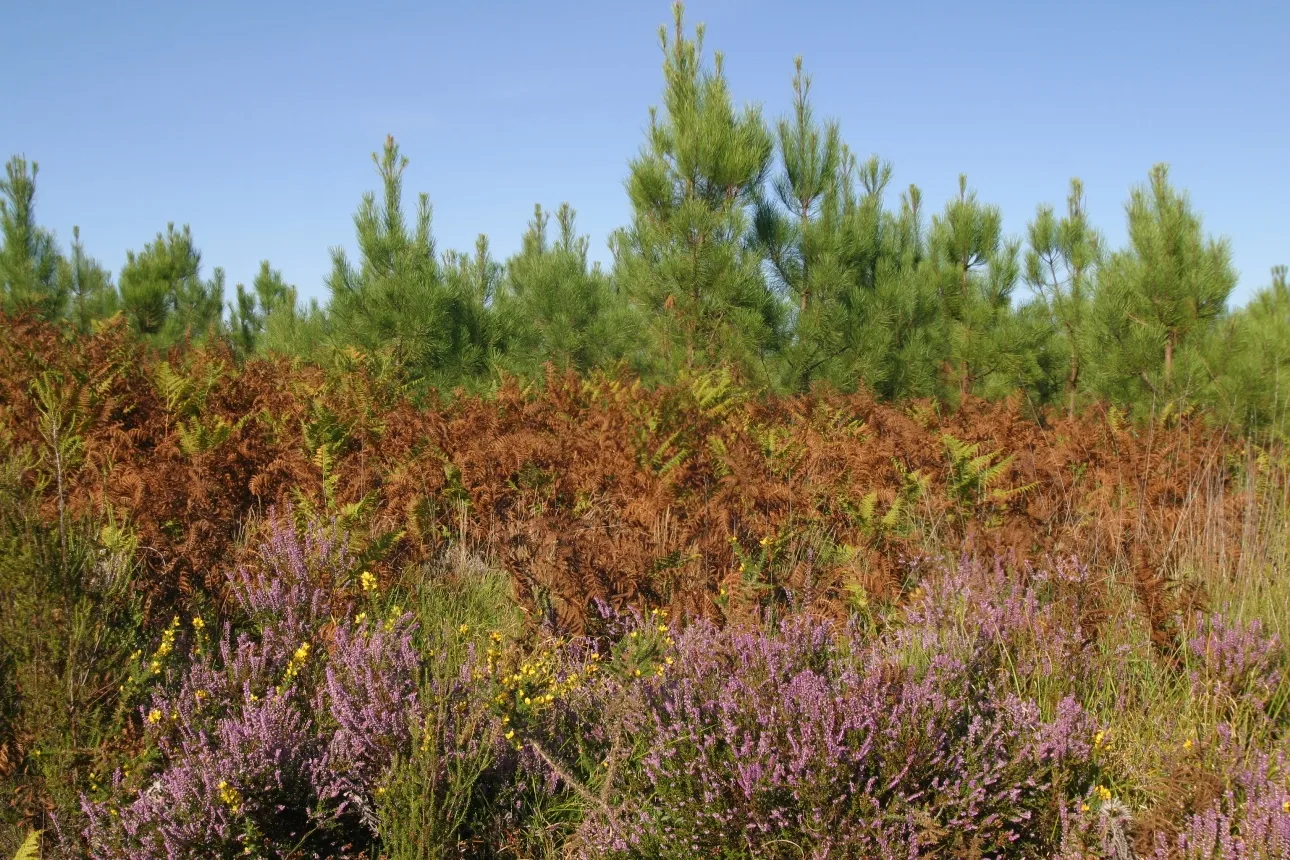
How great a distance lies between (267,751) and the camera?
7.90ft

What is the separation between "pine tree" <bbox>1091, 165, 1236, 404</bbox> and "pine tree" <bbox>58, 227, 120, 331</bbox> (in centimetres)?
1657

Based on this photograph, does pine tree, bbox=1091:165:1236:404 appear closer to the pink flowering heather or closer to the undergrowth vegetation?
the undergrowth vegetation

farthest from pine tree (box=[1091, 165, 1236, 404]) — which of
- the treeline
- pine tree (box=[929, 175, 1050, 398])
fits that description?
pine tree (box=[929, 175, 1050, 398])

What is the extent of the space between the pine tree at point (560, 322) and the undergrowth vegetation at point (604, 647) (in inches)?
213

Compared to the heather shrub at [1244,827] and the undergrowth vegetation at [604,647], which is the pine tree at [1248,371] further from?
the heather shrub at [1244,827]

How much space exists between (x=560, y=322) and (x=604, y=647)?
8181mm

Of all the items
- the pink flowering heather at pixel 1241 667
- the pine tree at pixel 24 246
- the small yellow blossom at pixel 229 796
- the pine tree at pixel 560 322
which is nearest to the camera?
the small yellow blossom at pixel 229 796

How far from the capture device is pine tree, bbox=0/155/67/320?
17406mm

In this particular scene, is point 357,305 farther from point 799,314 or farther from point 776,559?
point 776,559

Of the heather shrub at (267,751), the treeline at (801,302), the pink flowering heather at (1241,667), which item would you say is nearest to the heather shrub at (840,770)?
the heather shrub at (267,751)

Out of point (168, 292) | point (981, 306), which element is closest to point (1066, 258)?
point (981, 306)

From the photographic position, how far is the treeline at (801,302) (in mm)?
8672

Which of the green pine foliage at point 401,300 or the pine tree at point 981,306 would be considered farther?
the pine tree at point 981,306

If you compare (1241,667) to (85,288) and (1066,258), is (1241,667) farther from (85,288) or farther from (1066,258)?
(85,288)
